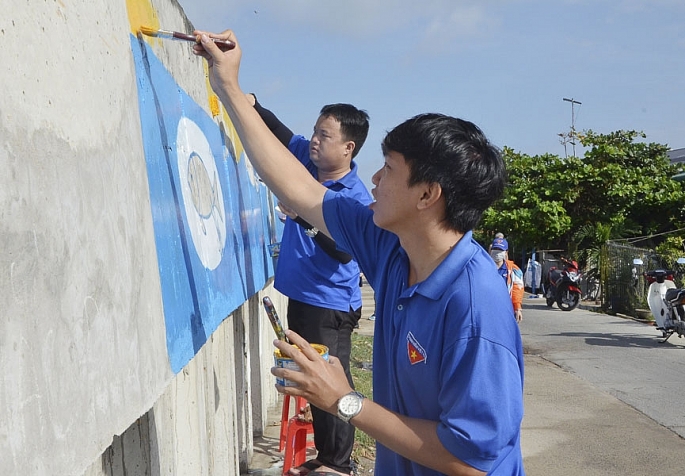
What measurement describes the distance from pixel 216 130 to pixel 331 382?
96.2 inches

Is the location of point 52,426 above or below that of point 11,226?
below

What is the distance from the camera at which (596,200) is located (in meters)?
24.7

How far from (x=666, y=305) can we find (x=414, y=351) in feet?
38.2

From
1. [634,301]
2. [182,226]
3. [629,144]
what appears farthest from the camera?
[629,144]

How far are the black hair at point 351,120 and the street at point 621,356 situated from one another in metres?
4.30

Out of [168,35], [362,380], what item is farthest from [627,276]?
[168,35]

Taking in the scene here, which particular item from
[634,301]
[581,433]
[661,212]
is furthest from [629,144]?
[581,433]

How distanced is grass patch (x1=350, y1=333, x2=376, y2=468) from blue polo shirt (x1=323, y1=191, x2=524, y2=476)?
125 inches

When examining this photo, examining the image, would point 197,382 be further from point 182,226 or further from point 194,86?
point 194,86

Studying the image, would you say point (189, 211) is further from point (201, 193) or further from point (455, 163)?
point (455, 163)

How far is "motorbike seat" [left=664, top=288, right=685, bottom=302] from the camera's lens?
1218 centimetres

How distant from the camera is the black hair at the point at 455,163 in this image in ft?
7.00

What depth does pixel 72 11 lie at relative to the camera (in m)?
1.88

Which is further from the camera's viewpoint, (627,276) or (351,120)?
(627,276)
